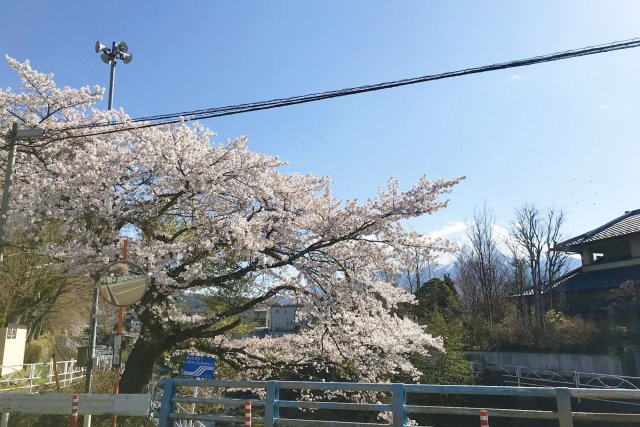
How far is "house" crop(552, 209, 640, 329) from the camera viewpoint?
2898 cm

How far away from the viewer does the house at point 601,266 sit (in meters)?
29.0

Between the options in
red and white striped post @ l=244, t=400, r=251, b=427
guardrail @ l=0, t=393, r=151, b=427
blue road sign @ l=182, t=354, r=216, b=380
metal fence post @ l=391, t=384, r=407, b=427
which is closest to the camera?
metal fence post @ l=391, t=384, r=407, b=427

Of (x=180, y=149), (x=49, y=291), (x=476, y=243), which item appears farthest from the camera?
(x=476, y=243)

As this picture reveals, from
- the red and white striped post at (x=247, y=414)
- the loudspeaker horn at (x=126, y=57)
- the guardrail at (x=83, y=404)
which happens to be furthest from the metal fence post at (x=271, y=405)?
the loudspeaker horn at (x=126, y=57)

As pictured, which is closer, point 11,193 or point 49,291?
point 11,193

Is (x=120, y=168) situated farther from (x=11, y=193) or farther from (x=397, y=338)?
(x=397, y=338)

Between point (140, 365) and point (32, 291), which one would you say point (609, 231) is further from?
point (32, 291)

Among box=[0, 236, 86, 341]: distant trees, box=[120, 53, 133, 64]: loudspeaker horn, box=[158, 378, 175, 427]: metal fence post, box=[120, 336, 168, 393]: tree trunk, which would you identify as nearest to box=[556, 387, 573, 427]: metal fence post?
box=[158, 378, 175, 427]: metal fence post

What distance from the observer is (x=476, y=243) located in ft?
131

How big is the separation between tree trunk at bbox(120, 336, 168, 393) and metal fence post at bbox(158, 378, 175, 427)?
282cm

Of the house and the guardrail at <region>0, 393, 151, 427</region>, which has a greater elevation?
the house

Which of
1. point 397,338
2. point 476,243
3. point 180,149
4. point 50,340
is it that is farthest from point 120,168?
point 476,243

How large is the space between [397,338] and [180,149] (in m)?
7.07

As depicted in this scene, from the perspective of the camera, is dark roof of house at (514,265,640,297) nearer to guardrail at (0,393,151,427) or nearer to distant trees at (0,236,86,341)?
guardrail at (0,393,151,427)
